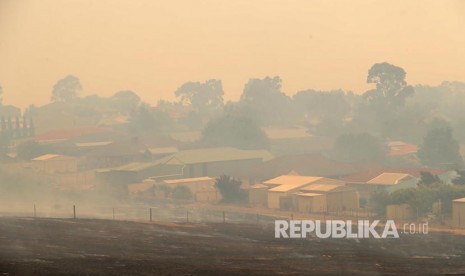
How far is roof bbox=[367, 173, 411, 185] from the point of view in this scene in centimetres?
4784

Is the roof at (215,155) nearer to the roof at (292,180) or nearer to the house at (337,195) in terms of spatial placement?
the roof at (292,180)

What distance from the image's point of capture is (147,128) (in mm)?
80375

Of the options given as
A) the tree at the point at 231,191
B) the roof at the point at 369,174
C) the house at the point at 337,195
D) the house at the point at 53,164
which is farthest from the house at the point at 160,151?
the house at the point at 337,195

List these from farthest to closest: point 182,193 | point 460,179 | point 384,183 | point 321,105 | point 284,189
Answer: point 321,105
point 182,193
point 384,183
point 284,189
point 460,179

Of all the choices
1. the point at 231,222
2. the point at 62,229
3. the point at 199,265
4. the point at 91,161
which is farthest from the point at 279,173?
the point at 199,265

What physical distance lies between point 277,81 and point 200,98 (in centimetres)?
762

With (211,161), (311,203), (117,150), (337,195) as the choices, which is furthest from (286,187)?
(117,150)

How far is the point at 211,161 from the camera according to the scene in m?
59.7

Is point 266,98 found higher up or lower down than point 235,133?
higher up

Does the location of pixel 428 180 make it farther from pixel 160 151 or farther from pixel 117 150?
pixel 160 151

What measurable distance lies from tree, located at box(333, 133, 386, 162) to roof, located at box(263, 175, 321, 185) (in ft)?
50.4

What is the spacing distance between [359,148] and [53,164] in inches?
872

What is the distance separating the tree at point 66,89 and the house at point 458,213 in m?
45.3

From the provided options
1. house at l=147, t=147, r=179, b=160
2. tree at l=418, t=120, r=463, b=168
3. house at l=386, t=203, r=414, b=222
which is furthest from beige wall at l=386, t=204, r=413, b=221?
house at l=147, t=147, r=179, b=160
